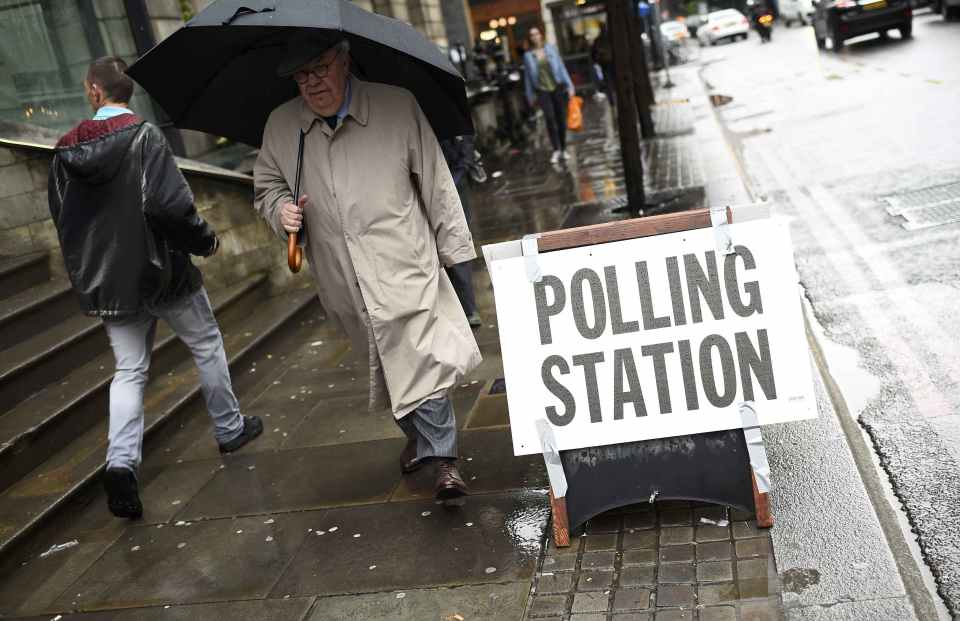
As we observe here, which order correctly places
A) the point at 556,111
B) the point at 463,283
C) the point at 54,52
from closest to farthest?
the point at 463,283 → the point at 54,52 → the point at 556,111

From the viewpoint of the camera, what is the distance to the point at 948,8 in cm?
2606

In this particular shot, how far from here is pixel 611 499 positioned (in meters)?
3.70

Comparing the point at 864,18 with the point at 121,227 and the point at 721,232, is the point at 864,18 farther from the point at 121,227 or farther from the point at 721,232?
the point at 121,227

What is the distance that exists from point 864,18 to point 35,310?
25102mm

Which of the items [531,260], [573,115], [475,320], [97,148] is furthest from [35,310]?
[573,115]

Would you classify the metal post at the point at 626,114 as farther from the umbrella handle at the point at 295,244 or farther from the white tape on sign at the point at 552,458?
the white tape on sign at the point at 552,458

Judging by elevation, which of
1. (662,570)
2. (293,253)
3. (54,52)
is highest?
(54,52)

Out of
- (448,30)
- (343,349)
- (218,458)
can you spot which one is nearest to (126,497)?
(218,458)

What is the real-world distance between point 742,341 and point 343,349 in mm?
4045

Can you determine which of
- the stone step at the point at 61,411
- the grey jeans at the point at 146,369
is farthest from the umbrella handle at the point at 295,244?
the stone step at the point at 61,411

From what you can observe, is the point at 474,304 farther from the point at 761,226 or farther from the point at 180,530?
the point at 761,226

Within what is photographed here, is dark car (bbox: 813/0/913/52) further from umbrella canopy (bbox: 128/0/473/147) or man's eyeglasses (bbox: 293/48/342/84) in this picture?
man's eyeglasses (bbox: 293/48/342/84)

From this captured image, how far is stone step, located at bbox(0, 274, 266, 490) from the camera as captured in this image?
5102 mm

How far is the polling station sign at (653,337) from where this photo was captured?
3.57 meters
